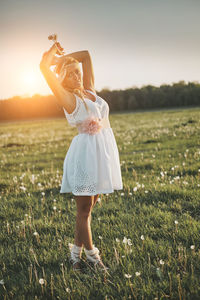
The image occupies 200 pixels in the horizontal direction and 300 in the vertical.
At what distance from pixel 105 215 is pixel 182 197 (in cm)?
168

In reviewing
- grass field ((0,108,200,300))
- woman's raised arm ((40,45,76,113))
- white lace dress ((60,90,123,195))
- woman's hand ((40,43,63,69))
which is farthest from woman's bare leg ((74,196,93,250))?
woman's hand ((40,43,63,69))

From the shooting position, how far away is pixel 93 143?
11.7 ft

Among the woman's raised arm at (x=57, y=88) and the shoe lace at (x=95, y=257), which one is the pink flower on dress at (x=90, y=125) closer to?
the woman's raised arm at (x=57, y=88)

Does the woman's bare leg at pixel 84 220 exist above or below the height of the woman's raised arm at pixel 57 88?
below

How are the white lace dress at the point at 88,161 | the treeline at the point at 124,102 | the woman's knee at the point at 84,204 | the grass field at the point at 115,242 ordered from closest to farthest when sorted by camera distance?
the grass field at the point at 115,242 → the white lace dress at the point at 88,161 → the woman's knee at the point at 84,204 → the treeline at the point at 124,102

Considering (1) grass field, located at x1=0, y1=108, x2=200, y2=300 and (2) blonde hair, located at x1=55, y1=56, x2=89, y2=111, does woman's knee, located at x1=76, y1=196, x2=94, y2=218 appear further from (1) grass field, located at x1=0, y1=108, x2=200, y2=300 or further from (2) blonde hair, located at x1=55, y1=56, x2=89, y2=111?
(2) blonde hair, located at x1=55, y1=56, x2=89, y2=111

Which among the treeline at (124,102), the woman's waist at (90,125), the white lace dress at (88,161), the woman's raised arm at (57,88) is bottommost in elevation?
the white lace dress at (88,161)

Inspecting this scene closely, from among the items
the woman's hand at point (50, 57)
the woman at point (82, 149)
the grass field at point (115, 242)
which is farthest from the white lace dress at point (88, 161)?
the grass field at point (115, 242)

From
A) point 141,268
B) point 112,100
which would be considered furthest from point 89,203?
point 112,100

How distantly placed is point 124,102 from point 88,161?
92584 millimetres

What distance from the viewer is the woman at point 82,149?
11.5 feet

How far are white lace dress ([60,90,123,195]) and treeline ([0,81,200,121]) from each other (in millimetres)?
72000

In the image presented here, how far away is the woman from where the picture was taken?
3494 mm

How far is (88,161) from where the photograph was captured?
348 centimetres
